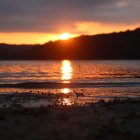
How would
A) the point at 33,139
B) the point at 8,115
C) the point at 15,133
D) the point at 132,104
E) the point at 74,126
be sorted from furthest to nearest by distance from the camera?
the point at 132,104 < the point at 8,115 < the point at 74,126 < the point at 15,133 < the point at 33,139

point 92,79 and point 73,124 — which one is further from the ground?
point 73,124

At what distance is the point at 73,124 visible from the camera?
15.2 m

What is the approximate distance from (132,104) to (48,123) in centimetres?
680

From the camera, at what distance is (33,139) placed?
1300 centimetres

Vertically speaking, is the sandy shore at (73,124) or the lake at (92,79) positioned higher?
the sandy shore at (73,124)

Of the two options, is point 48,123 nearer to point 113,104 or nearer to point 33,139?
point 33,139

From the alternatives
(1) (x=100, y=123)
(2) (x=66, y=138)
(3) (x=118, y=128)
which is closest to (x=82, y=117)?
(1) (x=100, y=123)

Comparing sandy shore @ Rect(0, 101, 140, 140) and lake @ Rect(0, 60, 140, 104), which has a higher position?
sandy shore @ Rect(0, 101, 140, 140)

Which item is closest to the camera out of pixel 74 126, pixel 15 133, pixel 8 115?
pixel 15 133

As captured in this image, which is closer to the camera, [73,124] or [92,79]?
[73,124]

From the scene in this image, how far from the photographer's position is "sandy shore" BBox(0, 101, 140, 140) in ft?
43.8

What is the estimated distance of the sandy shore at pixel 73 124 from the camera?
13352mm

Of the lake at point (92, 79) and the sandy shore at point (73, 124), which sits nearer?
the sandy shore at point (73, 124)

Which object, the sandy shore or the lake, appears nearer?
the sandy shore
